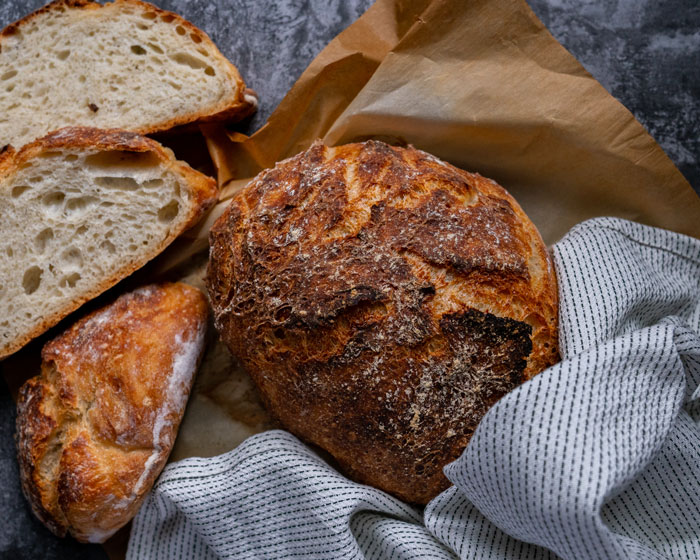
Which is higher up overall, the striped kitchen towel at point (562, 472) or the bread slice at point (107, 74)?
the bread slice at point (107, 74)

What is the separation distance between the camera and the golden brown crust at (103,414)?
1604mm

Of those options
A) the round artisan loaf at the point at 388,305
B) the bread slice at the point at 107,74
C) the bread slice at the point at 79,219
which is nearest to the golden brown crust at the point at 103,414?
the bread slice at the point at 79,219

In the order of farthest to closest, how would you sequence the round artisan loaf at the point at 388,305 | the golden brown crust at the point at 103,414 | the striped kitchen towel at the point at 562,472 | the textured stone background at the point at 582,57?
the textured stone background at the point at 582,57, the golden brown crust at the point at 103,414, the round artisan loaf at the point at 388,305, the striped kitchen towel at the point at 562,472

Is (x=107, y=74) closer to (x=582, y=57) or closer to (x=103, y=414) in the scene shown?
(x=103, y=414)

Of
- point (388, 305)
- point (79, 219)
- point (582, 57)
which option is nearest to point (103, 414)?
point (79, 219)

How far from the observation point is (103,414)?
63.9 inches

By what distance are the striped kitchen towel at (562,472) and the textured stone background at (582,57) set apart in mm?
314

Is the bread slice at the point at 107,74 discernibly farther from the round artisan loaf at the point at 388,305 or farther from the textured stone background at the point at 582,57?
the round artisan loaf at the point at 388,305

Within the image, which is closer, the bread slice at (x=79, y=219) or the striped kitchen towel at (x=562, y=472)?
the striped kitchen towel at (x=562, y=472)

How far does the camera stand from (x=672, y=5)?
1.85 m

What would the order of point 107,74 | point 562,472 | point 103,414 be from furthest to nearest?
point 107,74, point 103,414, point 562,472

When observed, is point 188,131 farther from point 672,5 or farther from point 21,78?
point 672,5

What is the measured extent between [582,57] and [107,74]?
135cm

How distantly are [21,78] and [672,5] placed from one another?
186 centimetres
